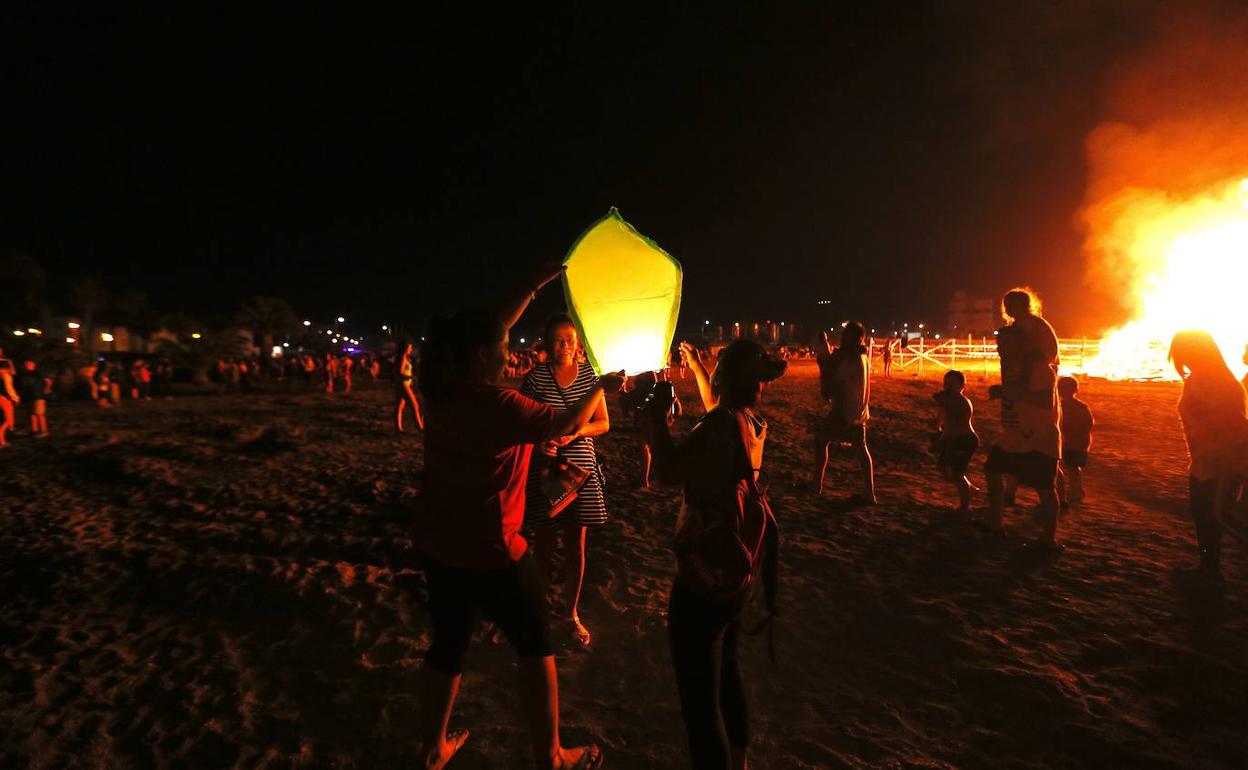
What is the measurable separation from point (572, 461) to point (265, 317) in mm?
52655

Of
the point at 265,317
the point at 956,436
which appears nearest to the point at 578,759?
the point at 956,436

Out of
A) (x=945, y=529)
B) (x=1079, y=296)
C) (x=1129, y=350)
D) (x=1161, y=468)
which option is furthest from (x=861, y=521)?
(x=1079, y=296)

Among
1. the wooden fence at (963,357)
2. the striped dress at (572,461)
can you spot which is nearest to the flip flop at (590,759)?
the striped dress at (572,461)

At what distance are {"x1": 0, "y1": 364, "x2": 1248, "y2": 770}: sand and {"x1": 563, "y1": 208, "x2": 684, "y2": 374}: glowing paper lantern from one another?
5.92 ft

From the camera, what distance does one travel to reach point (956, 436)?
577 cm

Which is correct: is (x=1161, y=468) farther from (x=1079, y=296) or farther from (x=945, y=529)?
(x=1079, y=296)

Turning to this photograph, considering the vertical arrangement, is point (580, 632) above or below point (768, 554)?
below

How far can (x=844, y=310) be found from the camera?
106m

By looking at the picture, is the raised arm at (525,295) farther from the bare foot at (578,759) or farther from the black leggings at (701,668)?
the bare foot at (578,759)

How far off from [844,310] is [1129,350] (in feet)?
291

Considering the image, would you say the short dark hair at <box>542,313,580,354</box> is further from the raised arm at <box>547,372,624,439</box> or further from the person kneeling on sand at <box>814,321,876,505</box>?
the person kneeling on sand at <box>814,321,876,505</box>

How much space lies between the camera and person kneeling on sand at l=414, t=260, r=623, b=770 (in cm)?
196

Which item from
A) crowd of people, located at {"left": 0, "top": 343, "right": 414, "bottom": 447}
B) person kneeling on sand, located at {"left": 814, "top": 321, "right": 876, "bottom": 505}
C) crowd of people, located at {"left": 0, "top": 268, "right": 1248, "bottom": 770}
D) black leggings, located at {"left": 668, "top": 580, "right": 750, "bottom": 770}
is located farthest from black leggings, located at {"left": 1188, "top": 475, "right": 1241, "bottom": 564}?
crowd of people, located at {"left": 0, "top": 343, "right": 414, "bottom": 447}

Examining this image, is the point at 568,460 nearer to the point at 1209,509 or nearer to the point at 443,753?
the point at 443,753
